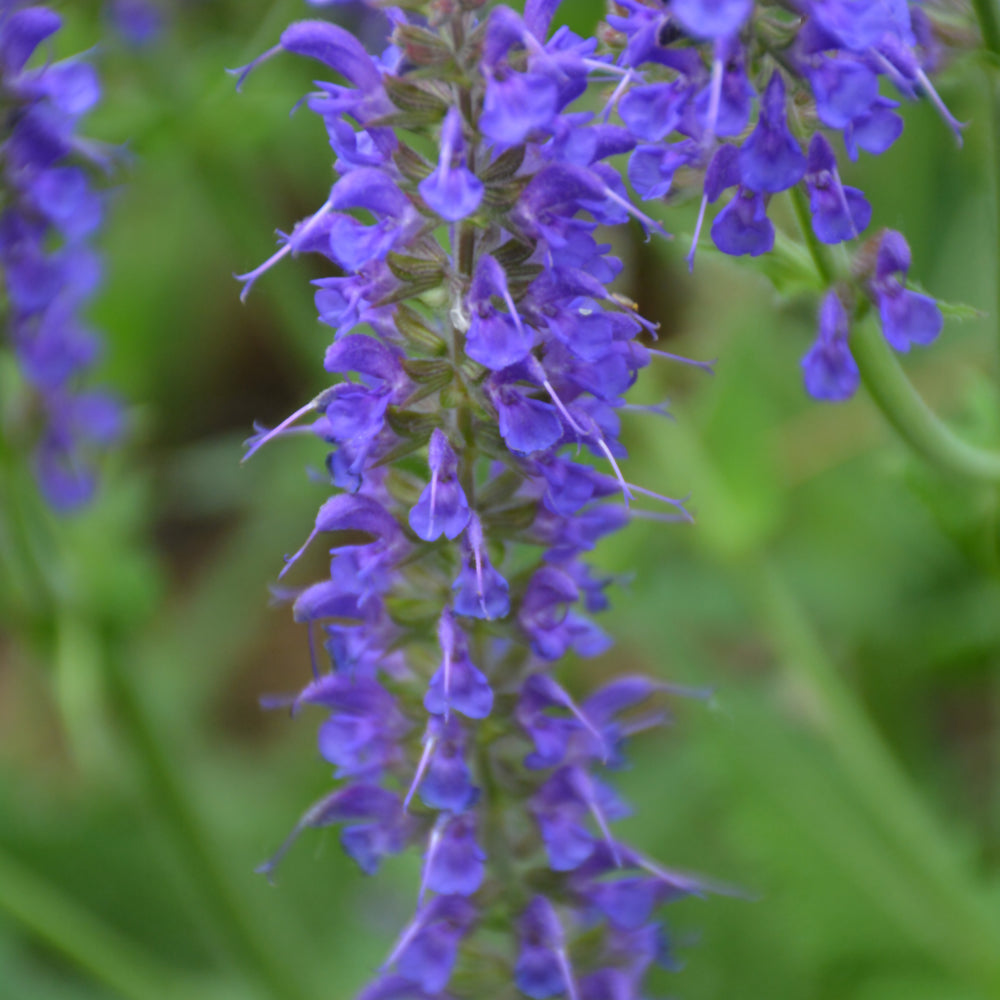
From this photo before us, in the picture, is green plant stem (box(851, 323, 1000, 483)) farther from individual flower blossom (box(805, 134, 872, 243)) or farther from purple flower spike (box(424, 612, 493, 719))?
purple flower spike (box(424, 612, 493, 719))

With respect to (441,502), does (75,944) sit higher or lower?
lower

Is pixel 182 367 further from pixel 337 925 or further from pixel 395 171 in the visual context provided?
pixel 395 171

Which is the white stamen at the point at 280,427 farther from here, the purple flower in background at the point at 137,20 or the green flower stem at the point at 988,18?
the purple flower in background at the point at 137,20

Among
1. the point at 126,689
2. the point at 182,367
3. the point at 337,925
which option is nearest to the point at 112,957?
the point at 126,689

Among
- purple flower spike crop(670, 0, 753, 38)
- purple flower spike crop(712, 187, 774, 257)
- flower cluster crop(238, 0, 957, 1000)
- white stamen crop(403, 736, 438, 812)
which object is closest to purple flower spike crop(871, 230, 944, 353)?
flower cluster crop(238, 0, 957, 1000)

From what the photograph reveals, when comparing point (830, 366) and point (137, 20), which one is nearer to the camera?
point (830, 366)

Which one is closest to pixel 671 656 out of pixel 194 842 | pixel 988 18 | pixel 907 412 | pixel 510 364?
pixel 194 842

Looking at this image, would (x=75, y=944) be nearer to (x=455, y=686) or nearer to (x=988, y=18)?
(x=455, y=686)
